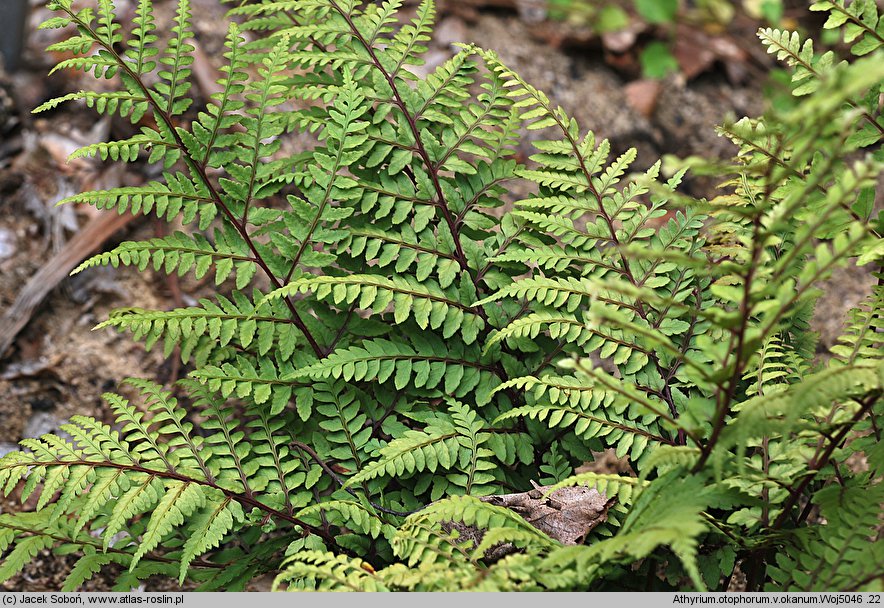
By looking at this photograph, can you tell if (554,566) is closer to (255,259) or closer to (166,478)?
(166,478)

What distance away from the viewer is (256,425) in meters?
2.07

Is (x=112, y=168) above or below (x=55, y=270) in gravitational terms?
above

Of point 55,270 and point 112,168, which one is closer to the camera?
point 55,270

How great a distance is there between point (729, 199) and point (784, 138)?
29.9 inches

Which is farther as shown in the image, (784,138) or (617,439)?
(617,439)

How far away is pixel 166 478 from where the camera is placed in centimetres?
185

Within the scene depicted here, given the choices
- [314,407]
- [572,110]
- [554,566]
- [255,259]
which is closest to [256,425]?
[314,407]

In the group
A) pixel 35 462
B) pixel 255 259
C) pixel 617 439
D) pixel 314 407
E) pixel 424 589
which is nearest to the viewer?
pixel 424 589

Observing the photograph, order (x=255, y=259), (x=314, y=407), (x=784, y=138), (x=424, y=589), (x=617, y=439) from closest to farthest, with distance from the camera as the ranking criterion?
(x=784, y=138)
(x=424, y=589)
(x=617, y=439)
(x=255, y=259)
(x=314, y=407)

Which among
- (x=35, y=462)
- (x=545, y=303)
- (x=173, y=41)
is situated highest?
(x=173, y=41)

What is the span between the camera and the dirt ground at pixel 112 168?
2705 millimetres

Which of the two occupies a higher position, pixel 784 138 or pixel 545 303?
pixel 784 138

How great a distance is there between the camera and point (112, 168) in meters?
3.23

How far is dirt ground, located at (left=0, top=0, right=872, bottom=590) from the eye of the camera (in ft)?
8.87
